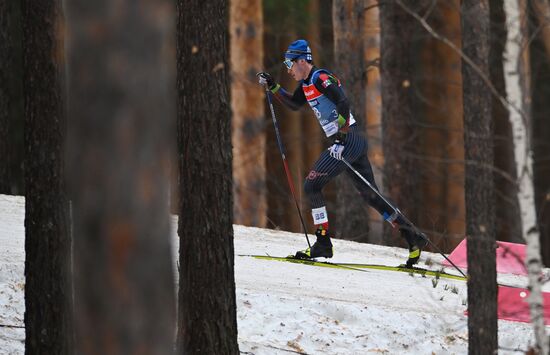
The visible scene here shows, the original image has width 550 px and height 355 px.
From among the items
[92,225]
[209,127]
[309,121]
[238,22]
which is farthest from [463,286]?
[309,121]

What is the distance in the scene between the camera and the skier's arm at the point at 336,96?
10570 millimetres

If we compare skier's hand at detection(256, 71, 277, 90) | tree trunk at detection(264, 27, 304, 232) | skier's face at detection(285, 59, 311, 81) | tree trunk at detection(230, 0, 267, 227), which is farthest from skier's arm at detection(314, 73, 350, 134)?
tree trunk at detection(264, 27, 304, 232)

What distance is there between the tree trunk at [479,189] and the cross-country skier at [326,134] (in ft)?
Result: 11.9

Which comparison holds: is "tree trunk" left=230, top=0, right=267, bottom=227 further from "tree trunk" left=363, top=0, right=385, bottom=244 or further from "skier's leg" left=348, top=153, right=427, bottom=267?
"skier's leg" left=348, top=153, right=427, bottom=267

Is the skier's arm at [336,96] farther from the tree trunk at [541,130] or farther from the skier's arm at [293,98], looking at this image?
the tree trunk at [541,130]

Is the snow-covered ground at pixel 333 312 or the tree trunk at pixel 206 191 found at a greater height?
the tree trunk at pixel 206 191

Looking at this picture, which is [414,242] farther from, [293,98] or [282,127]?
[282,127]

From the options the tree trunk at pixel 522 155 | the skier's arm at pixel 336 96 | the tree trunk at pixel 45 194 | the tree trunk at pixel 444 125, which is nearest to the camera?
the tree trunk at pixel 522 155

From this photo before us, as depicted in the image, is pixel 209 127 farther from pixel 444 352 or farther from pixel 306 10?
pixel 306 10

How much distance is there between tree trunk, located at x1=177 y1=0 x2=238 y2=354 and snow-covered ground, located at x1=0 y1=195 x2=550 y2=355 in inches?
42.5

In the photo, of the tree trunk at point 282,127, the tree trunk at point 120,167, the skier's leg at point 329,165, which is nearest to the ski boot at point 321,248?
the skier's leg at point 329,165

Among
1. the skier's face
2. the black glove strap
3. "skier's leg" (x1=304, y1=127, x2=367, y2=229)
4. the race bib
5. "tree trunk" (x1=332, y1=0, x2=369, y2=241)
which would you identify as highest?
"tree trunk" (x1=332, y1=0, x2=369, y2=241)

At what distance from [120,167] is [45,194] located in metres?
3.97

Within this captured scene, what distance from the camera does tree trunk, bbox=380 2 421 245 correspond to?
54.1ft
